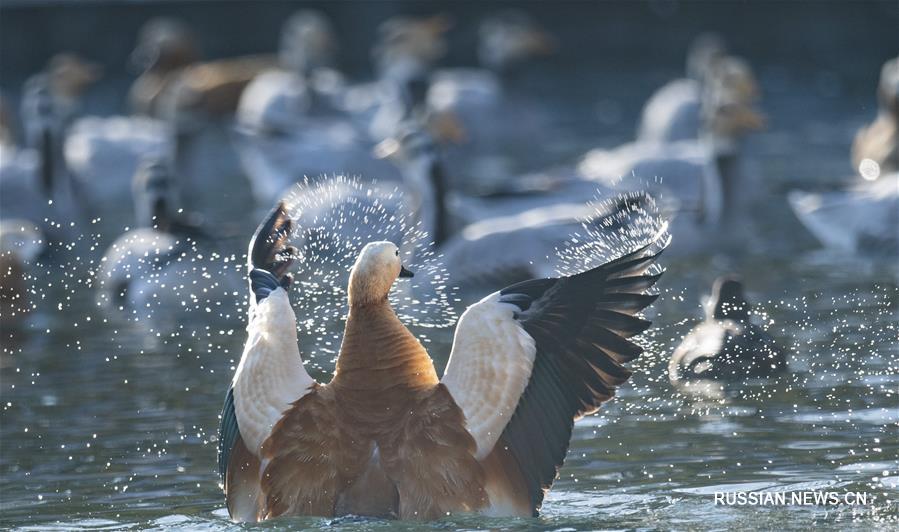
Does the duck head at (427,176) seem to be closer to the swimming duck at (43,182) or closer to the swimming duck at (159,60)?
the swimming duck at (43,182)

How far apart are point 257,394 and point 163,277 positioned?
19.2 ft

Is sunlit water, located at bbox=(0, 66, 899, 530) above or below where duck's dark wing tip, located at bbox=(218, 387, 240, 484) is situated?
above

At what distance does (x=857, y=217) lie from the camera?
12172 mm

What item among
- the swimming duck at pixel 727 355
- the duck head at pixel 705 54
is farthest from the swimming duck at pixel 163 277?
the duck head at pixel 705 54

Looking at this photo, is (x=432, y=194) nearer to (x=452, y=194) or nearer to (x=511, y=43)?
(x=452, y=194)

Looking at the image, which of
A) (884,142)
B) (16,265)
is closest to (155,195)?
(16,265)

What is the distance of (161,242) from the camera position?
39.3 feet

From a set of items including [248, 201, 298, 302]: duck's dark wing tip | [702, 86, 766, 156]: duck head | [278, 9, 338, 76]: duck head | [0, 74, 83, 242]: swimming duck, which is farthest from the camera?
[278, 9, 338, 76]: duck head

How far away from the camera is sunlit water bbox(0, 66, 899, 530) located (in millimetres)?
6301

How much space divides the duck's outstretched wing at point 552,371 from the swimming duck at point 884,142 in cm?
955

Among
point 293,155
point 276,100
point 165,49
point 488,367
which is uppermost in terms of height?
point 165,49

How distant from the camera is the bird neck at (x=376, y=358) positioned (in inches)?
227

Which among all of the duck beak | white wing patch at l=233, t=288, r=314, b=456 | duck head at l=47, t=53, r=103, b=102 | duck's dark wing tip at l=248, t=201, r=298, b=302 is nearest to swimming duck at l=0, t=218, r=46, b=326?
duck's dark wing tip at l=248, t=201, r=298, b=302

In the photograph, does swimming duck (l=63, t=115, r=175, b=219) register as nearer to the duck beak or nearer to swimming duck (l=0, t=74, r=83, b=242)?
swimming duck (l=0, t=74, r=83, b=242)
